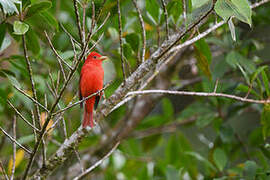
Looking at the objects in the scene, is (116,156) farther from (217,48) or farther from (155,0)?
(155,0)

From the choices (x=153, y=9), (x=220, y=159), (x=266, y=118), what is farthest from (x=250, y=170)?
(x=153, y=9)

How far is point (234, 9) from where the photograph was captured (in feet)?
3.92

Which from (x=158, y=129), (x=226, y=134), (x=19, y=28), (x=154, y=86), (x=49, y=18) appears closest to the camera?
(x=19, y=28)

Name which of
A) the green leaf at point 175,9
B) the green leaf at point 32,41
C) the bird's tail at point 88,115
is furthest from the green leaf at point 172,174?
the green leaf at point 32,41

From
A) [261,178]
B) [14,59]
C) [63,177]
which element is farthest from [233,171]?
[14,59]

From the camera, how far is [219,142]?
2.79 meters

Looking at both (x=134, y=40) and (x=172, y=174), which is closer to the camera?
(x=134, y=40)

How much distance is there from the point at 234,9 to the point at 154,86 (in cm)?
191

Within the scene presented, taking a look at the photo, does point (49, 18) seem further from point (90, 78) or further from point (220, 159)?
point (220, 159)

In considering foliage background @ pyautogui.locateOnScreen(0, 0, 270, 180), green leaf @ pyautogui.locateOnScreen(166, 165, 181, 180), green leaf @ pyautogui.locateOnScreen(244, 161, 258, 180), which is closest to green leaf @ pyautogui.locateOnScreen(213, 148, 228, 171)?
foliage background @ pyautogui.locateOnScreen(0, 0, 270, 180)

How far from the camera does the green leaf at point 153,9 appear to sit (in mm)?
1975

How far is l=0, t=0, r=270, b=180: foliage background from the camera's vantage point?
5.69 ft

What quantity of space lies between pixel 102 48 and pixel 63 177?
89 cm

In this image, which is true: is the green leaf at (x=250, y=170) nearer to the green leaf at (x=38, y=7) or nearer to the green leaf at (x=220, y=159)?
A: the green leaf at (x=220, y=159)
